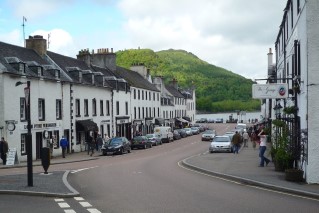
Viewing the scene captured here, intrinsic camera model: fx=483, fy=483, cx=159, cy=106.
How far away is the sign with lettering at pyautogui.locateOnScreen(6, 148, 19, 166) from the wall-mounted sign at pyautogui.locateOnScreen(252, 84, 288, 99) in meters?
17.3

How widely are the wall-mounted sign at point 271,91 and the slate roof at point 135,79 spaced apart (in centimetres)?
4273

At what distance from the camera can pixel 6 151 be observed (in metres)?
31.6

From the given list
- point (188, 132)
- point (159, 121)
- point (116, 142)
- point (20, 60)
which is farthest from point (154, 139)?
point (188, 132)

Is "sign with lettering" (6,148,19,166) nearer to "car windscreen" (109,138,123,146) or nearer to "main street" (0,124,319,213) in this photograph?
"car windscreen" (109,138,123,146)

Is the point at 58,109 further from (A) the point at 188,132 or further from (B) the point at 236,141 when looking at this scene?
(A) the point at 188,132

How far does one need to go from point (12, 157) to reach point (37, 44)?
1586 cm

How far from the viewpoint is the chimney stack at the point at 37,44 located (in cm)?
4462

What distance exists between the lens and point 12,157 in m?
31.7

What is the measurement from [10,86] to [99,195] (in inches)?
809

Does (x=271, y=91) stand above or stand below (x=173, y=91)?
below

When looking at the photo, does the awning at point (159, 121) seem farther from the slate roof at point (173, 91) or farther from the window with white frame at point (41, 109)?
the window with white frame at point (41, 109)

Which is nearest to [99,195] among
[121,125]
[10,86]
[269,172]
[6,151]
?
[269,172]

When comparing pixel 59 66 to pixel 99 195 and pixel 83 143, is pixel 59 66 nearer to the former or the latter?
pixel 83 143

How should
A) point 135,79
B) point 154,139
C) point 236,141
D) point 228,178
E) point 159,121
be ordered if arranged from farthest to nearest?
1. point 159,121
2. point 135,79
3. point 154,139
4. point 236,141
5. point 228,178
